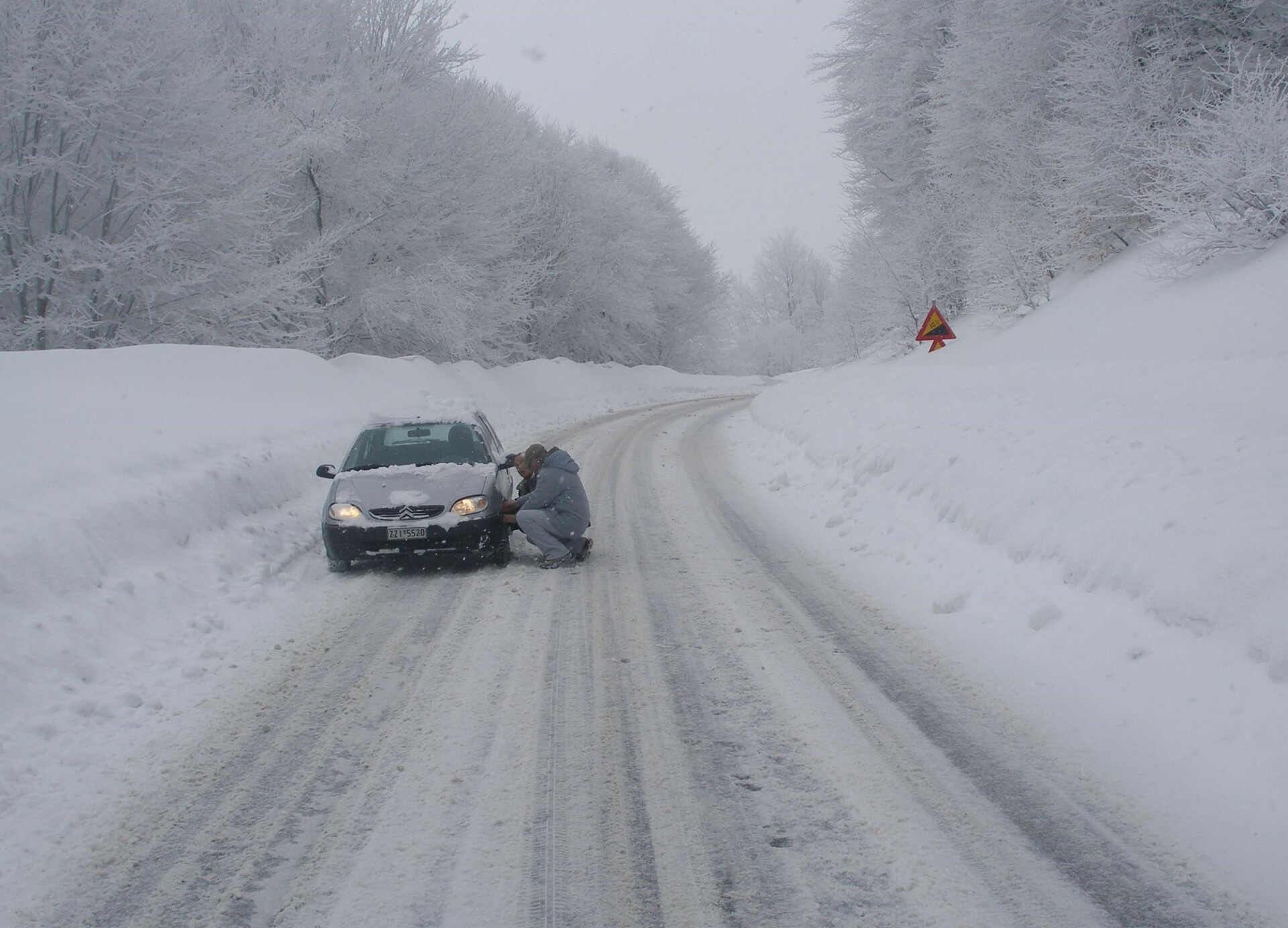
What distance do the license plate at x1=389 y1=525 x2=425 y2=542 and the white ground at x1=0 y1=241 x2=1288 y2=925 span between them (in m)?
0.42

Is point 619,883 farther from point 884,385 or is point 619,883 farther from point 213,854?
point 884,385

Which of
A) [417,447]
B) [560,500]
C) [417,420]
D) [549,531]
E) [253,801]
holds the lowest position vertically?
[253,801]

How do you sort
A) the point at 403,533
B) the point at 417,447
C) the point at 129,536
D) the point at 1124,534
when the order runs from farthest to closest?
the point at 417,447, the point at 403,533, the point at 129,536, the point at 1124,534

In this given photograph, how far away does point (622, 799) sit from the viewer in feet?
11.9

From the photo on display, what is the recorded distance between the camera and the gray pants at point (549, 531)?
312 inches

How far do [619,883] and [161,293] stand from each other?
1762 centimetres

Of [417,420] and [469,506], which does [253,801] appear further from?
[417,420]

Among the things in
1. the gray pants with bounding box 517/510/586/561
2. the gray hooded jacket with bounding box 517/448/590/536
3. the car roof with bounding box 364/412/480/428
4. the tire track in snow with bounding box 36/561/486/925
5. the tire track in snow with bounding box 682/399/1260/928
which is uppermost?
the car roof with bounding box 364/412/480/428

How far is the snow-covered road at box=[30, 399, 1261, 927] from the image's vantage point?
2949 mm

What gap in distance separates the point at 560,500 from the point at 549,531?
339 millimetres

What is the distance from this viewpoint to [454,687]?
4906 mm

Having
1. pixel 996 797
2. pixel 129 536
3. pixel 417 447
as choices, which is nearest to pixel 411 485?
pixel 417 447

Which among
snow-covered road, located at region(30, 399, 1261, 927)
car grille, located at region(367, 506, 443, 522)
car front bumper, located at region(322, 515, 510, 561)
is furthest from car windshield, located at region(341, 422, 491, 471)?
snow-covered road, located at region(30, 399, 1261, 927)

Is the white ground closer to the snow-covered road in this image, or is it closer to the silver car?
the snow-covered road
